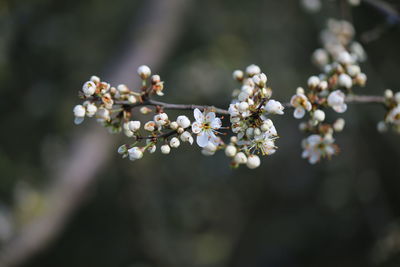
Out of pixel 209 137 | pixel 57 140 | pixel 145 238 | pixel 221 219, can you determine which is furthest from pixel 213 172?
pixel 209 137

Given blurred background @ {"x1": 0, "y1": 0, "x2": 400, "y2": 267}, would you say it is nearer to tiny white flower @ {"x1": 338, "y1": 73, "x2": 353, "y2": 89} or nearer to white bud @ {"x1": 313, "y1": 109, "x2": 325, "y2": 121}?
tiny white flower @ {"x1": 338, "y1": 73, "x2": 353, "y2": 89}

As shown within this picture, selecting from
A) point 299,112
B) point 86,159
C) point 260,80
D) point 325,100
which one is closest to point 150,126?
point 260,80

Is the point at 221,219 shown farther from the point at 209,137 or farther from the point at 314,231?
the point at 209,137

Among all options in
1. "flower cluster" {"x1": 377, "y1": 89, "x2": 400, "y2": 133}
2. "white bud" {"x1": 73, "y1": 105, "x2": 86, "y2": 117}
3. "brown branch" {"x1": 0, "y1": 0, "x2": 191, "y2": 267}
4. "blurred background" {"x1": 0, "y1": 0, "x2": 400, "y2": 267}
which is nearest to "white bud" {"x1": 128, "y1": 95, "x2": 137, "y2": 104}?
"white bud" {"x1": 73, "y1": 105, "x2": 86, "y2": 117}

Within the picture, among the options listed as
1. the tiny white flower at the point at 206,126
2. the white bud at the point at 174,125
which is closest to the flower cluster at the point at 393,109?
the tiny white flower at the point at 206,126

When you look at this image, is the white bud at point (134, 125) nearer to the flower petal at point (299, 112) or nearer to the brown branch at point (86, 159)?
the flower petal at point (299, 112)
